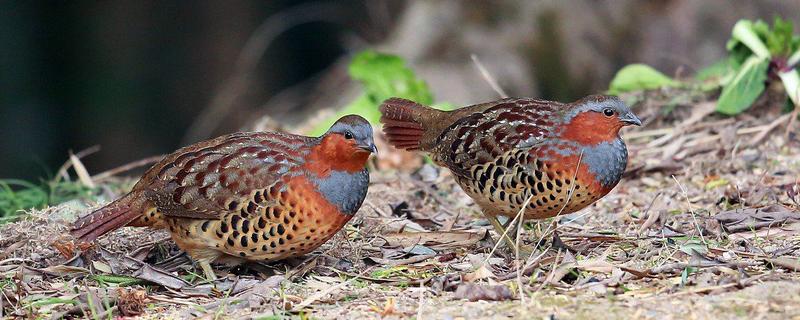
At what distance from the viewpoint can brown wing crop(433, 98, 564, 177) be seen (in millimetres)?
5105

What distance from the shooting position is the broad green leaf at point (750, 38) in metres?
7.29

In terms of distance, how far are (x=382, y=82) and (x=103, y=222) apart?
142 inches

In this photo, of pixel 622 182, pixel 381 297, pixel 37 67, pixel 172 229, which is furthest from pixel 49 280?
pixel 37 67

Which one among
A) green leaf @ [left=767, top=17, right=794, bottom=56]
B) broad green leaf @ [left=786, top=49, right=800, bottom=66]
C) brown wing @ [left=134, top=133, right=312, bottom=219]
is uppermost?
green leaf @ [left=767, top=17, right=794, bottom=56]

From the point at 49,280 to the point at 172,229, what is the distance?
58 cm

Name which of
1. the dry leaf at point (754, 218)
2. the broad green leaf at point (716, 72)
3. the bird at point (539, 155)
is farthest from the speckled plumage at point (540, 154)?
the broad green leaf at point (716, 72)

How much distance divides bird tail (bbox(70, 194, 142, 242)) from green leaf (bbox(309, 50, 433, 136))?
3.15 meters

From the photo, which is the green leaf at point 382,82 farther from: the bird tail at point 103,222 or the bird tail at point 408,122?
the bird tail at point 103,222

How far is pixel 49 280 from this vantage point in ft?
15.6

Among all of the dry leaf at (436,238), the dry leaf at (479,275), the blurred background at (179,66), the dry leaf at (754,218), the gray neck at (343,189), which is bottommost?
the dry leaf at (479,275)

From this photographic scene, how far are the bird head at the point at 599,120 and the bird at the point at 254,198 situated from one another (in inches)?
40.0

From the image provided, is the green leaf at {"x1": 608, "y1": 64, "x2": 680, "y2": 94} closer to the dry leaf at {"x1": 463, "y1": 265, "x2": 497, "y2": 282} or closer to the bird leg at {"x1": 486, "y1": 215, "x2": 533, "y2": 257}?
the bird leg at {"x1": 486, "y1": 215, "x2": 533, "y2": 257}

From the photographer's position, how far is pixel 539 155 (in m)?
4.97

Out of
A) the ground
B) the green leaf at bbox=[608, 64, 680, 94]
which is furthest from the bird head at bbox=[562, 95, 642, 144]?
the green leaf at bbox=[608, 64, 680, 94]
